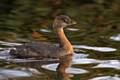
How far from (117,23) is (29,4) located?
353cm

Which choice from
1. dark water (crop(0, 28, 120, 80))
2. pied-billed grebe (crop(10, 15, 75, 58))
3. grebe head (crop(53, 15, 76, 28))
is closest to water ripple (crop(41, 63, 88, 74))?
dark water (crop(0, 28, 120, 80))

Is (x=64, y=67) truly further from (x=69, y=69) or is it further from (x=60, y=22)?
(x=60, y=22)

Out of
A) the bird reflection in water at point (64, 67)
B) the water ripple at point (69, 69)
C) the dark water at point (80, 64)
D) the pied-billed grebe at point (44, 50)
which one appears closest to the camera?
the dark water at point (80, 64)

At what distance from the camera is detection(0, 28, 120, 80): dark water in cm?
1120

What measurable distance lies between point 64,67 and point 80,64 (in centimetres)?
35

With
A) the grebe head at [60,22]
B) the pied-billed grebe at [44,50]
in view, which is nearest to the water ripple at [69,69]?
the pied-billed grebe at [44,50]

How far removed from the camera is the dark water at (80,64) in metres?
11.2

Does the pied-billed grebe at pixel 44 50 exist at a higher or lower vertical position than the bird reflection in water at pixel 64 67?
higher

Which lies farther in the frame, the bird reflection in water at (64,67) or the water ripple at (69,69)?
the water ripple at (69,69)

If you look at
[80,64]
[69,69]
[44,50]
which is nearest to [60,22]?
[44,50]

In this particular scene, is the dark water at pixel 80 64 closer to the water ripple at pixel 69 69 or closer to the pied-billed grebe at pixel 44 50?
the water ripple at pixel 69 69

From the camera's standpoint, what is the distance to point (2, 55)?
1265 centimetres

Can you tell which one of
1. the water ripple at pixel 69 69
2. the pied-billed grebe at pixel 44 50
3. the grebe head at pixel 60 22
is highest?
the grebe head at pixel 60 22

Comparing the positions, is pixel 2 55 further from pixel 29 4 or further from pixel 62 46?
pixel 29 4
